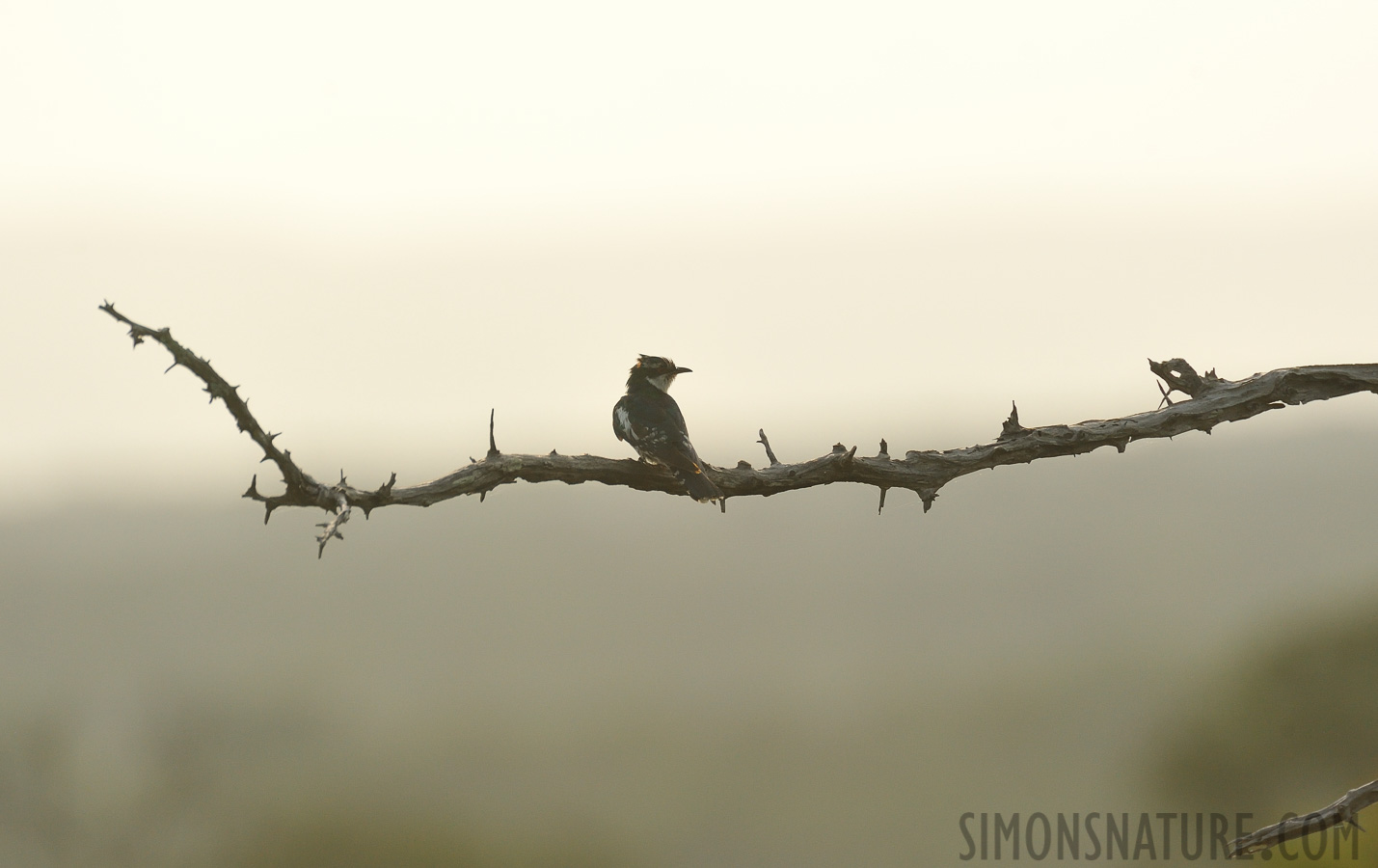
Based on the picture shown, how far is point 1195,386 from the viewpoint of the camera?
6.48 meters

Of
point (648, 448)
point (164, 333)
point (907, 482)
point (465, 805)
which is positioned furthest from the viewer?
point (465, 805)

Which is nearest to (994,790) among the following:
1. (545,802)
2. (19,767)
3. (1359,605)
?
(1359,605)

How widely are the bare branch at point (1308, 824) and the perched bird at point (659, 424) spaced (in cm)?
372

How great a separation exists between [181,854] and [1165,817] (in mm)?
89441

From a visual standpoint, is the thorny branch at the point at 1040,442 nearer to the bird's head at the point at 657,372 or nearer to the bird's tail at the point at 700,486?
the bird's tail at the point at 700,486

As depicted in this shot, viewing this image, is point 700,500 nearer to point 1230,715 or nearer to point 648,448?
point 648,448

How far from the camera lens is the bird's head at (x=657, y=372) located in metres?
11.3

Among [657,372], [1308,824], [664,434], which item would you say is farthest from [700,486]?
[657,372]

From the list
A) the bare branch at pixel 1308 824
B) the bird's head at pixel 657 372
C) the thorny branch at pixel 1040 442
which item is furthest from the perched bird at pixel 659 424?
the bare branch at pixel 1308 824

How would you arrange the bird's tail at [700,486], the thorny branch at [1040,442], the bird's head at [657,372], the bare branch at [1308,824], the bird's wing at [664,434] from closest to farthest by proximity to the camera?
the bare branch at [1308,824] < the thorny branch at [1040,442] < the bird's tail at [700,486] < the bird's wing at [664,434] < the bird's head at [657,372]

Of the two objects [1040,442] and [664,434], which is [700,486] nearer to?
[664,434]

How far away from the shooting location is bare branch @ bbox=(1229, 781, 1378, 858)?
4426 mm

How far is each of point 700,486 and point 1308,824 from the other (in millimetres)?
4052

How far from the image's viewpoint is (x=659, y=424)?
900 cm
